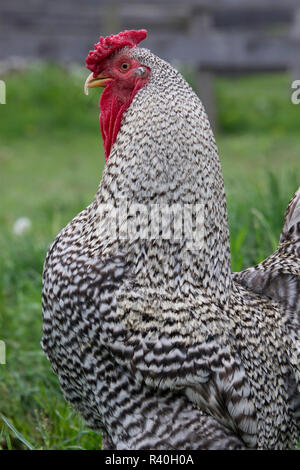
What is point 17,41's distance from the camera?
370 inches

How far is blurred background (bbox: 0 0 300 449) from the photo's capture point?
3535 millimetres

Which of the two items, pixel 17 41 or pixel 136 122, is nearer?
pixel 136 122

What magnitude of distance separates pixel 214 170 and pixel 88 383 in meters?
0.88

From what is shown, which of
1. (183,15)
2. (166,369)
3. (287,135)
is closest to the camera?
(166,369)

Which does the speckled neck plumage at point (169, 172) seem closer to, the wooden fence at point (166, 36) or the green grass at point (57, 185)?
the green grass at point (57, 185)

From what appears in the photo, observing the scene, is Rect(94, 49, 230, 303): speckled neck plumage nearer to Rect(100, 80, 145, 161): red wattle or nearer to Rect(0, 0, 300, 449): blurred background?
Rect(100, 80, 145, 161): red wattle

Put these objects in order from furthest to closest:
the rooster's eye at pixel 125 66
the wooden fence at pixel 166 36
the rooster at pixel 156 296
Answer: the wooden fence at pixel 166 36 < the rooster's eye at pixel 125 66 < the rooster at pixel 156 296

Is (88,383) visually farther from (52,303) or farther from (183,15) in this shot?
(183,15)

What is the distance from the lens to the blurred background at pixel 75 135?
139 inches

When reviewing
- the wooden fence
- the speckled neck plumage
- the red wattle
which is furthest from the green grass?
the red wattle

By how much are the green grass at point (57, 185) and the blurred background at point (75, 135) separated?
0.04 feet

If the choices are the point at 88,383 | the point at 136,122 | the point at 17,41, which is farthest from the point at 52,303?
the point at 17,41

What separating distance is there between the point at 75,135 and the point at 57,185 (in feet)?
7.29

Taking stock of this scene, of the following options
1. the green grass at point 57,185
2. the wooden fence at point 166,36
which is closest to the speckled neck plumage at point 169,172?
the green grass at point 57,185
